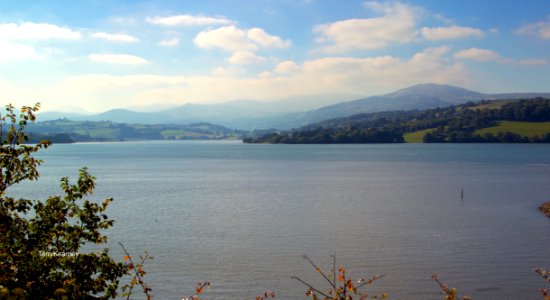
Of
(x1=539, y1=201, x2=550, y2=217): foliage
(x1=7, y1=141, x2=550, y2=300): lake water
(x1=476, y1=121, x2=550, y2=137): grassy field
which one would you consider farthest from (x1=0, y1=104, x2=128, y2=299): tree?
(x1=476, y1=121, x2=550, y2=137): grassy field

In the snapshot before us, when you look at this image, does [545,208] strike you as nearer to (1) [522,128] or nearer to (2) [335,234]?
(2) [335,234]

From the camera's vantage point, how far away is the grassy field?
18280 centimetres

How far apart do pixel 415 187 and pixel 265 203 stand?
23280 millimetres

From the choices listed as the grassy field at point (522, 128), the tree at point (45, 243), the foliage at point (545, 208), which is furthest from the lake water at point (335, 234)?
the grassy field at point (522, 128)

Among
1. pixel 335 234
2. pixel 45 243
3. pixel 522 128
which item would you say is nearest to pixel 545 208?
pixel 335 234

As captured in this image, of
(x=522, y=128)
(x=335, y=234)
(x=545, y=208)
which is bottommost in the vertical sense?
(x=335, y=234)

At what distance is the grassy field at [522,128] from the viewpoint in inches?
7197

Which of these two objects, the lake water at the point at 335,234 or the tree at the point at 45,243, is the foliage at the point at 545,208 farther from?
the tree at the point at 45,243

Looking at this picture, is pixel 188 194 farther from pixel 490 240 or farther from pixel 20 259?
pixel 20 259

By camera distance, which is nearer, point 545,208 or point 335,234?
point 335,234

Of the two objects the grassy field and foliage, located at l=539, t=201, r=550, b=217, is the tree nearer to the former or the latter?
foliage, located at l=539, t=201, r=550, b=217

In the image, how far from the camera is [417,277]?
2481cm

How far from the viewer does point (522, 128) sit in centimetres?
18775

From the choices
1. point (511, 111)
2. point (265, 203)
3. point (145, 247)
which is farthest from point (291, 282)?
point (511, 111)
